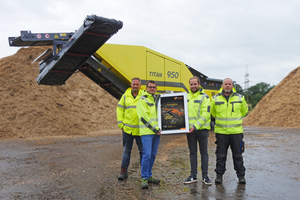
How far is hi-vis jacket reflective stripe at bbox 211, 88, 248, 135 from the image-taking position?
4371 millimetres

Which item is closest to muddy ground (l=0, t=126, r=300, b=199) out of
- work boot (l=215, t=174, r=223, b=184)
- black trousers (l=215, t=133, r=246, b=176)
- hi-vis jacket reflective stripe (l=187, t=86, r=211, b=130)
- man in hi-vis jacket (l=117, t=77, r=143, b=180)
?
work boot (l=215, t=174, r=223, b=184)

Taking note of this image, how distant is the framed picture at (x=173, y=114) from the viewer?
4.30m

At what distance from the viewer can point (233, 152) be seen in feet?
14.5

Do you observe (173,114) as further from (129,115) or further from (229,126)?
(229,126)

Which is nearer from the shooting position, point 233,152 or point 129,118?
point 233,152

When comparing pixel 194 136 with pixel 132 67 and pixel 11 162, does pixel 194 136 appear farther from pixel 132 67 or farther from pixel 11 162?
pixel 132 67

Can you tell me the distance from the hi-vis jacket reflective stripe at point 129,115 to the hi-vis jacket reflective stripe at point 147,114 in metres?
0.32

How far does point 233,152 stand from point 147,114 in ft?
5.58

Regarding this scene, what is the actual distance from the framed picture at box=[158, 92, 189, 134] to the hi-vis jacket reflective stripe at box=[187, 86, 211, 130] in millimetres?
127

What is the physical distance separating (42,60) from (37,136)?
17.1ft

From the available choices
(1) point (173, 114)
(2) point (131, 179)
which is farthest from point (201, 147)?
(2) point (131, 179)

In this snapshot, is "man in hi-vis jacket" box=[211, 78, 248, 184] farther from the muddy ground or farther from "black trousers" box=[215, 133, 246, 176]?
the muddy ground

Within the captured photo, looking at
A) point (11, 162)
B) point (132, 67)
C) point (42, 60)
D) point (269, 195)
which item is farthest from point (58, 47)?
point (269, 195)

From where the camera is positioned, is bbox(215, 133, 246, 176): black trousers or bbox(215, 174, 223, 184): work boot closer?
bbox(215, 174, 223, 184): work boot
